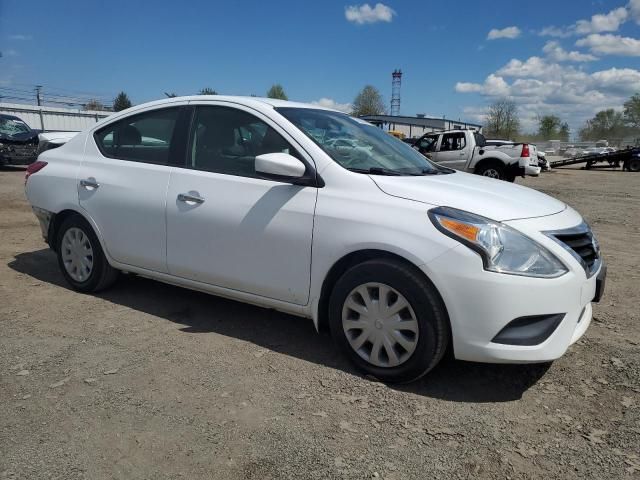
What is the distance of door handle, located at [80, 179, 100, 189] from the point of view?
4.29m

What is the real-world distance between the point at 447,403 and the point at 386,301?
654 millimetres

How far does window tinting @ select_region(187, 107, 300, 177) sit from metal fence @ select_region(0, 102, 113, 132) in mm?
23578

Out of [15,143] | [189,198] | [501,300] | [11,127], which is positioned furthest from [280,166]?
[11,127]

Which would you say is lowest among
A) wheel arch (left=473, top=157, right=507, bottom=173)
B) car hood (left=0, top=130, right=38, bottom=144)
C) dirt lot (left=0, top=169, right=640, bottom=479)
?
dirt lot (left=0, top=169, right=640, bottom=479)

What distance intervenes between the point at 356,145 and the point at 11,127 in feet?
55.4

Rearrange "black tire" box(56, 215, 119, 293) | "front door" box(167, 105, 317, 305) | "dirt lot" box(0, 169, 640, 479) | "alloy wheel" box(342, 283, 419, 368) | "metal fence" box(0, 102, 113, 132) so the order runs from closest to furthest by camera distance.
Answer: "dirt lot" box(0, 169, 640, 479)
"alloy wheel" box(342, 283, 419, 368)
"front door" box(167, 105, 317, 305)
"black tire" box(56, 215, 119, 293)
"metal fence" box(0, 102, 113, 132)

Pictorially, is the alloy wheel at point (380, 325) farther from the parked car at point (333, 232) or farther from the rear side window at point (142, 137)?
the rear side window at point (142, 137)

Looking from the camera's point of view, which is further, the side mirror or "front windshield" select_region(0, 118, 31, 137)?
"front windshield" select_region(0, 118, 31, 137)

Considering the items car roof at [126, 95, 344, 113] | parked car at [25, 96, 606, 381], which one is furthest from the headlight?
car roof at [126, 95, 344, 113]

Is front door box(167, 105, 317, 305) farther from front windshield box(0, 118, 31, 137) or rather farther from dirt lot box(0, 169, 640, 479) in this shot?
front windshield box(0, 118, 31, 137)

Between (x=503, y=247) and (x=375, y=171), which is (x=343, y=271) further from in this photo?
(x=503, y=247)

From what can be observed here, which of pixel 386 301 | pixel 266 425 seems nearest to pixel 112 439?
pixel 266 425

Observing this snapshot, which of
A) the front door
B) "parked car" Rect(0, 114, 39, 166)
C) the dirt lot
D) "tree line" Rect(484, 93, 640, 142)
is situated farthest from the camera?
"tree line" Rect(484, 93, 640, 142)

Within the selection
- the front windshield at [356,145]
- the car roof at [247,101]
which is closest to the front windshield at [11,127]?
the car roof at [247,101]
